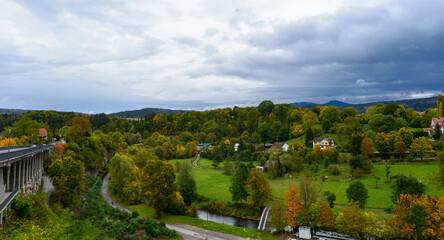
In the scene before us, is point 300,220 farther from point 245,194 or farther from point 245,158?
point 245,158

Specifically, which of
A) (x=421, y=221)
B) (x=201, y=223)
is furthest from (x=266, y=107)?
(x=421, y=221)

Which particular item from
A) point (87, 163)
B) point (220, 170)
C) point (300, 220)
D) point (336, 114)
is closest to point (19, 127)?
point (87, 163)

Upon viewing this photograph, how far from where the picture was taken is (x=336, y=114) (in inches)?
3538

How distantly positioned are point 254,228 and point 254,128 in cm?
8390

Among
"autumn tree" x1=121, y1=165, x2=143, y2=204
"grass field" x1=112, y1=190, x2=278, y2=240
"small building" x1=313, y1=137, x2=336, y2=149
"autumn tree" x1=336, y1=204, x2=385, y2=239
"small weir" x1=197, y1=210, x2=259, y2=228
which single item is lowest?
"small weir" x1=197, y1=210, x2=259, y2=228

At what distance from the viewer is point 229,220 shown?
41.9 metres

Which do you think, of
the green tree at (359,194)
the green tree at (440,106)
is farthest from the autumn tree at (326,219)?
the green tree at (440,106)

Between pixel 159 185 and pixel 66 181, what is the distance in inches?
493

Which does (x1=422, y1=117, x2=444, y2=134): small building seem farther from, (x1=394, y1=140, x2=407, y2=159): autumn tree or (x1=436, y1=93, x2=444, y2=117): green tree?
(x1=394, y1=140, x2=407, y2=159): autumn tree

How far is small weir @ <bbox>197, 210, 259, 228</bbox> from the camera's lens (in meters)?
39.8

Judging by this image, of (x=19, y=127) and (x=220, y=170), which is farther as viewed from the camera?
(x=220, y=170)

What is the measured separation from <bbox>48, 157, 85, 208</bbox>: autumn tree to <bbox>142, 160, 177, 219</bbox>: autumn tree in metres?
9.41

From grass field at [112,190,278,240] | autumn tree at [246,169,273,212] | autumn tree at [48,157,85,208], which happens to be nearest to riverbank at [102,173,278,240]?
grass field at [112,190,278,240]

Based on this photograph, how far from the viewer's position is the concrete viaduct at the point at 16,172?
22711 millimetres
